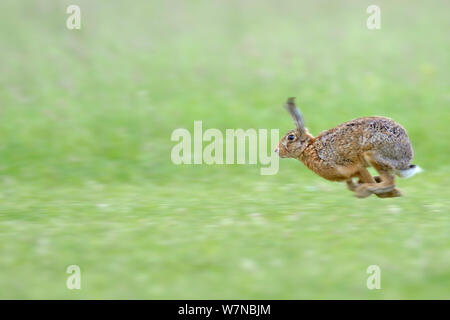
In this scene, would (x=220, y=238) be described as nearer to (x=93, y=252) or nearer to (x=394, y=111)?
(x=93, y=252)

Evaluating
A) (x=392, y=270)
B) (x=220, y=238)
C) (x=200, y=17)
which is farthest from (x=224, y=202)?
(x=200, y=17)

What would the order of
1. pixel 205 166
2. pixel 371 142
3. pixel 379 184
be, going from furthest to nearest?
pixel 205 166 → pixel 379 184 → pixel 371 142

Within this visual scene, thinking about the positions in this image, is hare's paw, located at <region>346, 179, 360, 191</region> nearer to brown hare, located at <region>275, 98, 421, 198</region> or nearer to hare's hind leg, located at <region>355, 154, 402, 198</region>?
brown hare, located at <region>275, 98, 421, 198</region>

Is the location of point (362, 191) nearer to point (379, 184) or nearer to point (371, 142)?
point (379, 184)

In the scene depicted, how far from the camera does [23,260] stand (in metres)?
8.48

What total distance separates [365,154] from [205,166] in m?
5.99

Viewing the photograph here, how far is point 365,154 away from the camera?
34.0 feet

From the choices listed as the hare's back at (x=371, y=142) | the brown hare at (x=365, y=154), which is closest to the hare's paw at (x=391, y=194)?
the brown hare at (x=365, y=154)

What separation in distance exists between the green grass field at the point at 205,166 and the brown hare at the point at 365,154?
0.41m

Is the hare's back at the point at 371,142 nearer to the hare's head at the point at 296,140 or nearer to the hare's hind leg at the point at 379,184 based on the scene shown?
the hare's hind leg at the point at 379,184

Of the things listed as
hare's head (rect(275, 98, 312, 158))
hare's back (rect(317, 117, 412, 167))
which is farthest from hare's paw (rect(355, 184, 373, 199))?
hare's head (rect(275, 98, 312, 158))

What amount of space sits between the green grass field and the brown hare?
0.41m

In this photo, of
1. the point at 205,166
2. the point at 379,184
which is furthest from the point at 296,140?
the point at 205,166

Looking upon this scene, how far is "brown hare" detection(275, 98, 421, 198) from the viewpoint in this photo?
10328mm
